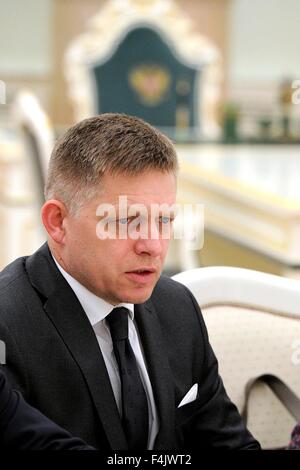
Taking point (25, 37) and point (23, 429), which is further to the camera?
point (25, 37)

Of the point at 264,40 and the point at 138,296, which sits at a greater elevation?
the point at 264,40

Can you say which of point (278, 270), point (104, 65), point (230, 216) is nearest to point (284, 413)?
Result: point (278, 270)

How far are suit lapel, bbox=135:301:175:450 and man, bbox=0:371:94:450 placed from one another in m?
0.23

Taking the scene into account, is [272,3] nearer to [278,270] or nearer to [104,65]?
[104,65]

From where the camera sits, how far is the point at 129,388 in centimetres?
111

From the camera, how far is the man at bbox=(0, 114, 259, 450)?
104cm

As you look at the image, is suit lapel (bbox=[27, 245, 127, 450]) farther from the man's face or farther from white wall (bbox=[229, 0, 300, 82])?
white wall (bbox=[229, 0, 300, 82])

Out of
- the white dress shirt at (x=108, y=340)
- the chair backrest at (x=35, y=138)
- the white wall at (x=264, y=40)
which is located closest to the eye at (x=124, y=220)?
the white dress shirt at (x=108, y=340)

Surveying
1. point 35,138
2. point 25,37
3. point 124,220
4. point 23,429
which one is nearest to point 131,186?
point 124,220

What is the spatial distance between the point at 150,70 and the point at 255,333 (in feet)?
12.8

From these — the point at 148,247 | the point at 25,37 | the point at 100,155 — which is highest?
the point at 25,37

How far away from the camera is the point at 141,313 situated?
1.19m

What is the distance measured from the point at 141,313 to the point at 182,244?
80.6 inches

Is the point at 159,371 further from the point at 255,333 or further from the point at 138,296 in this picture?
the point at 255,333
